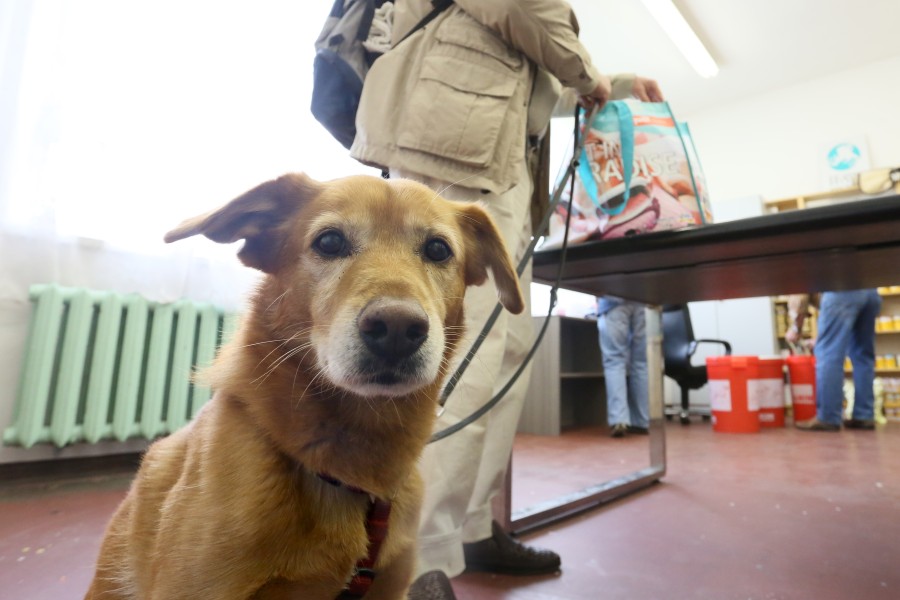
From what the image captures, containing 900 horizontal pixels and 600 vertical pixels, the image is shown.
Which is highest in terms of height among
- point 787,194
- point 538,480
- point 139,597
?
point 787,194

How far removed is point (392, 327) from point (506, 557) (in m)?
0.97

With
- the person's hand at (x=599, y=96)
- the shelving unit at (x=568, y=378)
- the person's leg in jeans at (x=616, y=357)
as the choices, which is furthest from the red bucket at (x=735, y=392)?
the person's hand at (x=599, y=96)

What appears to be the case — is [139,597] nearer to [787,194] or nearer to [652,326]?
[652,326]

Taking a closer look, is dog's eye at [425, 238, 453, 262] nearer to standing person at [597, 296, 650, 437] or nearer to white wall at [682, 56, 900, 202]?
standing person at [597, 296, 650, 437]

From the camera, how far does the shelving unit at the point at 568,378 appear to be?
4.57 meters

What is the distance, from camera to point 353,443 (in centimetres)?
79

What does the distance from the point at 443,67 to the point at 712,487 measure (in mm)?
2207

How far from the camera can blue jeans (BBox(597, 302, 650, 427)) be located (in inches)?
177

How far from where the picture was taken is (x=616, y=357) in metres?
4.57

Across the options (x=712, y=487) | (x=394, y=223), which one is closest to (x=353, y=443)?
(x=394, y=223)

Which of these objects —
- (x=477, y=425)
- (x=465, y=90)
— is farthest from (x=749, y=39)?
(x=477, y=425)

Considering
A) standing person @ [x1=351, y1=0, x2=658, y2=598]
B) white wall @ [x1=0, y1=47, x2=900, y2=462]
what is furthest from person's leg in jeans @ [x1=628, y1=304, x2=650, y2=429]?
standing person @ [x1=351, y1=0, x2=658, y2=598]

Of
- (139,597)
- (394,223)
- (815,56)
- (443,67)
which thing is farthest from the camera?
(815,56)

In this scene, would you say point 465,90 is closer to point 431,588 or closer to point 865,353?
point 431,588
